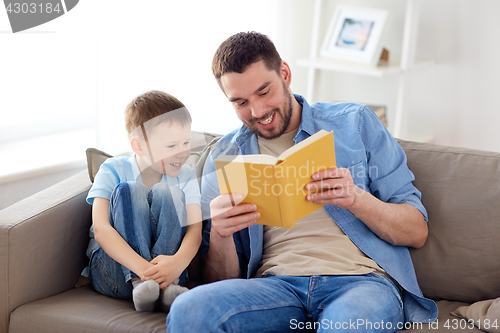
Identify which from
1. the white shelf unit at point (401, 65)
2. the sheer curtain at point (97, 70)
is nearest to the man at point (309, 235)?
the sheer curtain at point (97, 70)

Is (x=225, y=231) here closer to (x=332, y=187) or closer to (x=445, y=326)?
(x=332, y=187)

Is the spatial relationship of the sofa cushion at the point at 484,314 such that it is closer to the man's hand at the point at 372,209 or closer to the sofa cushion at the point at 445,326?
the sofa cushion at the point at 445,326

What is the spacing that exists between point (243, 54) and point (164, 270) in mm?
583

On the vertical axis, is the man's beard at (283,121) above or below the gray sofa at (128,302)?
above

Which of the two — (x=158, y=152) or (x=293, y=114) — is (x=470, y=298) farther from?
(x=158, y=152)

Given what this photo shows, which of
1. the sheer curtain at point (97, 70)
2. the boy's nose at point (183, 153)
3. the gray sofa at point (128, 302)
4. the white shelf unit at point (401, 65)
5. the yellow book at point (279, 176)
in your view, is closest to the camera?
the yellow book at point (279, 176)

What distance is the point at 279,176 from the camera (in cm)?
94

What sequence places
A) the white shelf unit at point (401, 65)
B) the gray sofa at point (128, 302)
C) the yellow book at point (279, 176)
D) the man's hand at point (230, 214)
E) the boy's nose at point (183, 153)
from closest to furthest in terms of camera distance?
the yellow book at point (279, 176) < the man's hand at point (230, 214) < the gray sofa at point (128, 302) < the boy's nose at point (183, 153) < the white shelf unit at point (401, 65)

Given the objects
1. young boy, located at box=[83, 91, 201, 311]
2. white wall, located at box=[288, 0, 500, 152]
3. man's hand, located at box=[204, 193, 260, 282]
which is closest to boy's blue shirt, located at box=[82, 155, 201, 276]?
young boy, located at box=[83, 91, 201, 311]

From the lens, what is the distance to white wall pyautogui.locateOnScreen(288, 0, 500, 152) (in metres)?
2.25

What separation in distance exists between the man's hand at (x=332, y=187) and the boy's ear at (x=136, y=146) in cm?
51

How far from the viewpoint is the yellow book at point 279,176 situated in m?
0.95

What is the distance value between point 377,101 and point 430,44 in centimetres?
40

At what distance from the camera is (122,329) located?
1.11 metres
